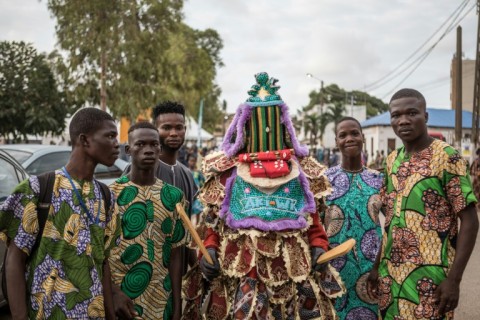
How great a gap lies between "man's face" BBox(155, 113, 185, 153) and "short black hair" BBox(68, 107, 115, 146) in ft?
4.99

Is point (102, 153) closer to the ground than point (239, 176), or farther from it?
farther from it

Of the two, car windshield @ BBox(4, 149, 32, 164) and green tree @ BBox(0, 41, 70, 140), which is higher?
green tree @ BBox(0, 41, 70, 140)

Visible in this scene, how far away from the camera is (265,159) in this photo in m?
2.97

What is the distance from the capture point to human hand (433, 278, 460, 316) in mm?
2713

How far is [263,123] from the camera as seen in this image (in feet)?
10.0

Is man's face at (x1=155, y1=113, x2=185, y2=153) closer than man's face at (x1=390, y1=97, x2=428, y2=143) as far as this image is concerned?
No

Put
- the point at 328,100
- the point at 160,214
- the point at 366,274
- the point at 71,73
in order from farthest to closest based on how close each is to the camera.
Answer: the point at 328,100
the point at 71,73
the point at 366,274
the point at 160,214

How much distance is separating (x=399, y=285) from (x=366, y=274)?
79 centimetres

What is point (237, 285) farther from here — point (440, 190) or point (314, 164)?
point (440, 190)

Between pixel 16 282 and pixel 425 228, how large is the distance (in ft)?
6.89

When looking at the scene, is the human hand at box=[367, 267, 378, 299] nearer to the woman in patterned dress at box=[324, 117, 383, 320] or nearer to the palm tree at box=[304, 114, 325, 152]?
the woman in patterned dress at box=[324, 117, 383, 320]

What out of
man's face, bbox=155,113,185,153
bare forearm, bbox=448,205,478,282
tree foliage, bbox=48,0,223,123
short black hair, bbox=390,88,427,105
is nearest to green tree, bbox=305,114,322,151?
tree foliage, bbox=48,0,223,123

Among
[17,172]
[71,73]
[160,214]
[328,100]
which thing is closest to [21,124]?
[71,73]

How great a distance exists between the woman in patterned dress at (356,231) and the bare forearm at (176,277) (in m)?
1.23
